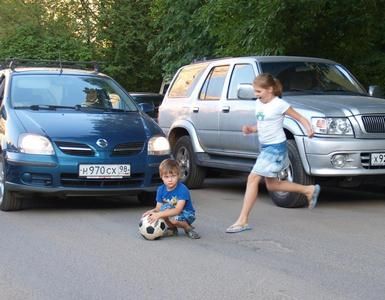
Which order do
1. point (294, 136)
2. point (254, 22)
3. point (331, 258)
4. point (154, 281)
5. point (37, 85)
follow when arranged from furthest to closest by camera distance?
1. point (254, 22)
2. point (37, 85)
3. point (294, 136)
4. point (331, 258)
5. point (154, 281)

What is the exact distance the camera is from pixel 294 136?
896 cm

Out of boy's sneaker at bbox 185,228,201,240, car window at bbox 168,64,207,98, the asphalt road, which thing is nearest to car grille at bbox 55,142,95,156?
the asphalt road

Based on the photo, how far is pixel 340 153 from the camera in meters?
8.60

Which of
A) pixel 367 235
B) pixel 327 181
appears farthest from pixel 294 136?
pixel 367 235

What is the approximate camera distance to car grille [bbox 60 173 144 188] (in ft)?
27.1

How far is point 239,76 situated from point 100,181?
3033mm

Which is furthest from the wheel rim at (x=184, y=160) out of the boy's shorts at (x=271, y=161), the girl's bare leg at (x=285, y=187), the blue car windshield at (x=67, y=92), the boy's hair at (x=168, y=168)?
the boy's hair at (x=168, y=168)

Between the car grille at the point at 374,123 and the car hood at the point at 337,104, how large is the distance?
0.21 ft

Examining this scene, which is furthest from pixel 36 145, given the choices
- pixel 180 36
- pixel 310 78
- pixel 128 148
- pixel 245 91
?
pixel 180 36

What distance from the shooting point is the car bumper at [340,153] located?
8602 millimetres

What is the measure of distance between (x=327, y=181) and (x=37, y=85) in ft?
12.9

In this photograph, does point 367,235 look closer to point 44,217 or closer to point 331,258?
point 331,258

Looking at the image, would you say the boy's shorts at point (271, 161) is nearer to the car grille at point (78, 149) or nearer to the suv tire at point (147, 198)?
the car grille at point (78, 149)

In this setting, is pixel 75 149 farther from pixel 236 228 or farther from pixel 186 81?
pixel 186 81
